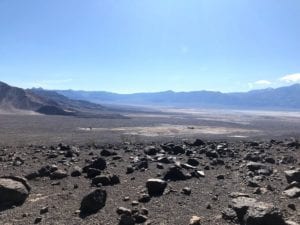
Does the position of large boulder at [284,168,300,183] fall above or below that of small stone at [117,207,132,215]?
above

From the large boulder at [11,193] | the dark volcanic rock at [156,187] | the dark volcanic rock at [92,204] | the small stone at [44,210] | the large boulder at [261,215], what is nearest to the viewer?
the large boulder at [261,215]

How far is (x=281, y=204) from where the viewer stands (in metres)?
14.1

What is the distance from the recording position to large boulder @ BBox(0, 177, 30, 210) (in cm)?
1502

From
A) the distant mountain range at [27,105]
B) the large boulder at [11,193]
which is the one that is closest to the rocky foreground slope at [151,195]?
the large boulder at [11,193]

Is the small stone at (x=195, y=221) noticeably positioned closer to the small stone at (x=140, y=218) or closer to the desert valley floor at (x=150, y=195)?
the desert valley floor at (x=150, y=195)

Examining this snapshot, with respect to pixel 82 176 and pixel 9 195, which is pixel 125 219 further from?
pixel 82 176

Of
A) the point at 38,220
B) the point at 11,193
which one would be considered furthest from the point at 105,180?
the point at 38,220

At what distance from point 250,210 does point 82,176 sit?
1005cm

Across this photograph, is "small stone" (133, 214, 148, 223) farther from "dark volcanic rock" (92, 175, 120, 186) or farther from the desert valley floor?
"dark volcanic rock" (92, 175, 120, 186)

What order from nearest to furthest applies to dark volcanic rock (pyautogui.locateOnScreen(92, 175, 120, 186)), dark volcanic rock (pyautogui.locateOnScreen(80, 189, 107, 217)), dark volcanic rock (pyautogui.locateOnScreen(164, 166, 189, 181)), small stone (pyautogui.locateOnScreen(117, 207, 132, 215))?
small stone (pyautogui.locateOnScreen(117, 207, 132, 215)), dark volcanic rock (pyautogui.locateOnScreen(80, 189, 107, 217)), dark volcanic rock (pyautogui.locateOnScreen(92, 175, 120, 186)), dark volcanic rock (pyautogui.locateOnScreen(164, 166, 189, 181))

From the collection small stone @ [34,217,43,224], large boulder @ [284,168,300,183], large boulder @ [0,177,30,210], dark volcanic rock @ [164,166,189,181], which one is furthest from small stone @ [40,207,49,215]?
large boulder @ [284,168,300,183]

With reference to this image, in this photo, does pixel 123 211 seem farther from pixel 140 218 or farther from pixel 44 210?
pixel 44 210

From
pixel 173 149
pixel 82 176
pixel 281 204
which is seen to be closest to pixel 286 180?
pixel 281 204

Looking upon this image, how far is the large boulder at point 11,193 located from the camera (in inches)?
591
